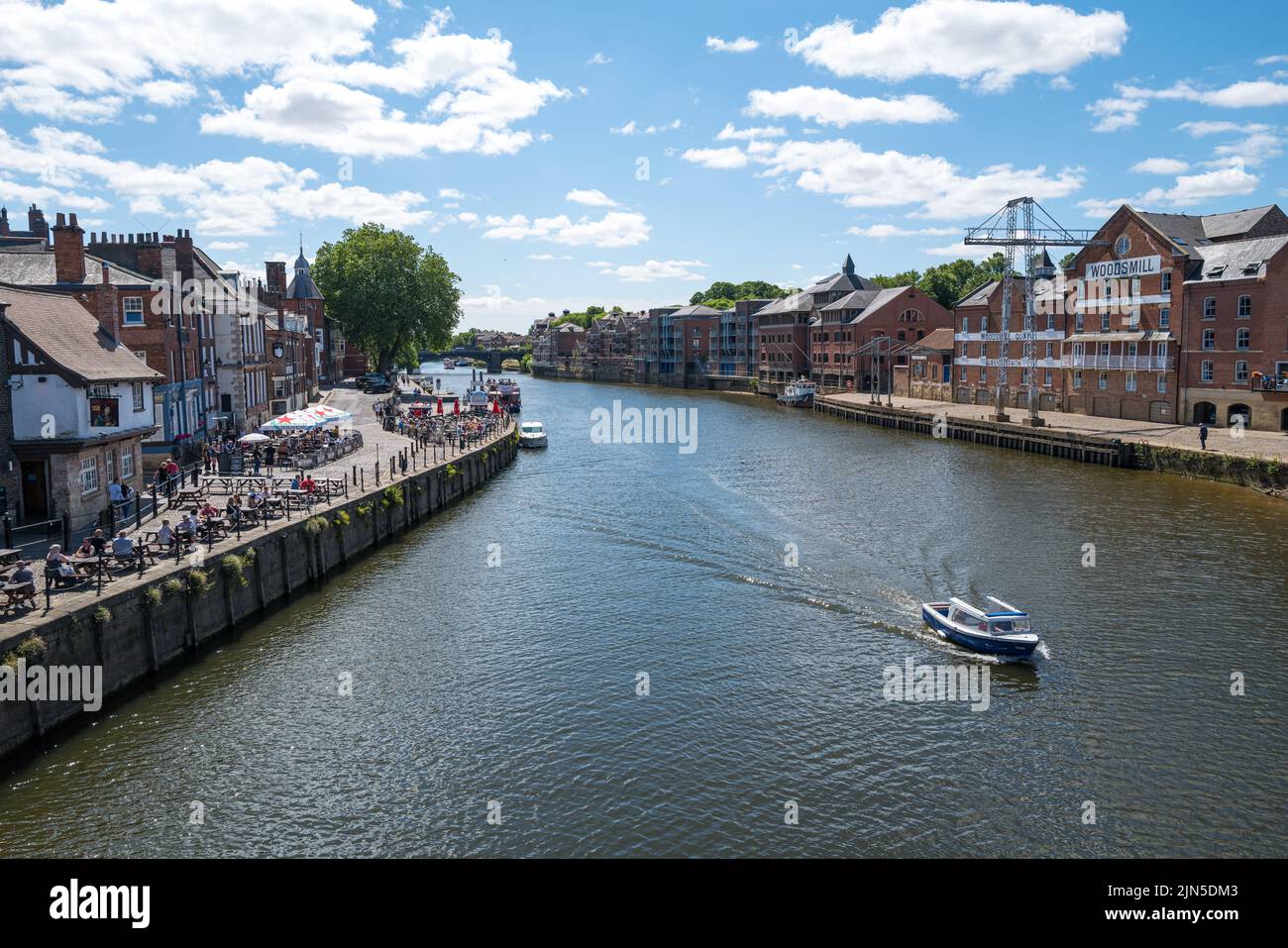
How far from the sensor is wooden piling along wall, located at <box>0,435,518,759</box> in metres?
23.5

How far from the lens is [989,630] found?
3000cm

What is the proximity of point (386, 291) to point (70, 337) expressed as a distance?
92962 mm

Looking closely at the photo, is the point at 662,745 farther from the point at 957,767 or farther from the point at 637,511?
the point at 637,511

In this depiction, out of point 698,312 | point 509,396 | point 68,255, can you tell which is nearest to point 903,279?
point 698,312

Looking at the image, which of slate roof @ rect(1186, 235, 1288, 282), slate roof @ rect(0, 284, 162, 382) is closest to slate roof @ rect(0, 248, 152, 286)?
slate roof @ rect(0, 284, 162, 382)

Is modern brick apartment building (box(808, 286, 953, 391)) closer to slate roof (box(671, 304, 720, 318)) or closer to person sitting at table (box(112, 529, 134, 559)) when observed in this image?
slate roof (box(671, 304, 720, 318))

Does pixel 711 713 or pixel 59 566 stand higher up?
pixel 59 566

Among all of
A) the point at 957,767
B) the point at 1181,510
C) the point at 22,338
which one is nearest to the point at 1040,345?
the point at 1181,510

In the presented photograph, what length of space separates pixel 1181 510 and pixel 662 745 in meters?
40.5

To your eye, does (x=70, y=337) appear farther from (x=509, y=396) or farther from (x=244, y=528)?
(x=509, y=396)

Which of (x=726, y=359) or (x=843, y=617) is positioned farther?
(x=726, y=359)

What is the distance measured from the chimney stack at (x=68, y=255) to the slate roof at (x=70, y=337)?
12.6 ft

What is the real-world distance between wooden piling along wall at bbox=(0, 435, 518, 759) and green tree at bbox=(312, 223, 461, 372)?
Answer: 87.9 m
